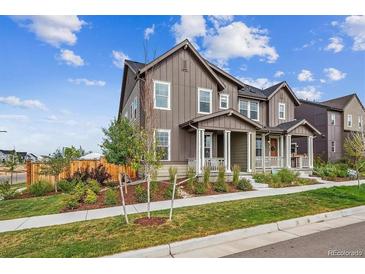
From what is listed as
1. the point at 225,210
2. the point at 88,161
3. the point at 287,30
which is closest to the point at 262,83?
the point at 287,30

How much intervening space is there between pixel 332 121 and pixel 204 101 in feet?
63.4

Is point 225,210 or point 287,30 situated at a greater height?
point 287,30

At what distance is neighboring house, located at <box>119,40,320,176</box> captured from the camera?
15.0 metres

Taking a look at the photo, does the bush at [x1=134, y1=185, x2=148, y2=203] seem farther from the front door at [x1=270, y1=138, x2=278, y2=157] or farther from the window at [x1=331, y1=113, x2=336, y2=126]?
the window at [x1=331, y1=113, x2=336, y2=126]

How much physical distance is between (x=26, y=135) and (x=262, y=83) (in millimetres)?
22275

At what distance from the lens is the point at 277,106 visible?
21094 mm

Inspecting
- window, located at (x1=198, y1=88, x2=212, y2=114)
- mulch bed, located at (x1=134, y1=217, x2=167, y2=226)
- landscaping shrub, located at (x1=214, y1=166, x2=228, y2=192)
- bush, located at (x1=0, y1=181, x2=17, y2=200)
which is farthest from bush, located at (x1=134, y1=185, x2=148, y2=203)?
window, located at (x1=198, y1=88, x2=212, y2=114)

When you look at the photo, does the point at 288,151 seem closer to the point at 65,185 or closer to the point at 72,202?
the point at 65,185

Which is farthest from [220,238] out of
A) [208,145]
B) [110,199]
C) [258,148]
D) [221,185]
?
[258,148]

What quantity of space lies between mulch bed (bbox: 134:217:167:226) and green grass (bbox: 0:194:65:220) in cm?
389

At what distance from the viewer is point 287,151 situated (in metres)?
18.8

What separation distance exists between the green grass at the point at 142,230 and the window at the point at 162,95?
8.11 m

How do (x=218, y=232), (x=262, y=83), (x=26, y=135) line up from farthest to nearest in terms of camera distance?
(x=262, y=83) < (x=26, y=135) < (x=218, y=232)
